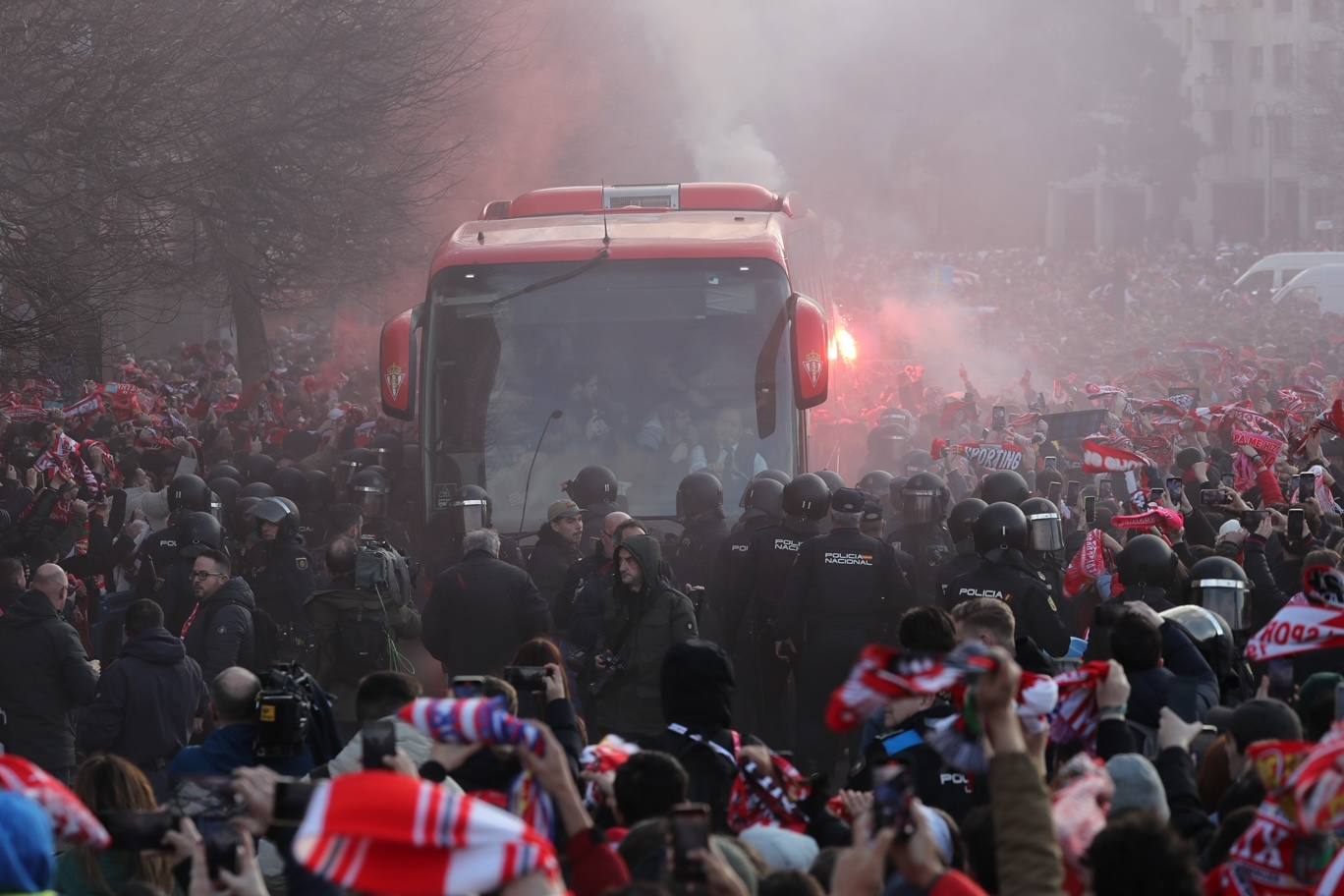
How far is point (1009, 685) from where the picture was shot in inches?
135

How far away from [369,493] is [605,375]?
5.26ft

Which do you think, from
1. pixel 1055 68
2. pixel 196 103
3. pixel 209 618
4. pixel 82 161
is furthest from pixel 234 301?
pixel 1055 68

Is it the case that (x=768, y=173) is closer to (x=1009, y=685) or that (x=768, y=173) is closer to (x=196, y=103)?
(x=196, y=103)

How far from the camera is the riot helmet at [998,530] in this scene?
8.02 meters

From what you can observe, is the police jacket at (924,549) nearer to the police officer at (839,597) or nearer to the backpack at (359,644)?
the police officer at (839,597)

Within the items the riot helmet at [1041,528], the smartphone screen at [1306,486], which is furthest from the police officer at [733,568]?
the smartphone screen at [1306,486]

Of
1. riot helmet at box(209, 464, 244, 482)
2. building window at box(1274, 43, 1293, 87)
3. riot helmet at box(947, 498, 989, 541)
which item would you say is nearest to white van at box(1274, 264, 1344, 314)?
riot helmet at box(209, 464, 244, 482)

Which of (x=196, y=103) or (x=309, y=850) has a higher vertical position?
(x=196, y=103)

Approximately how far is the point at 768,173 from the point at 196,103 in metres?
28.0

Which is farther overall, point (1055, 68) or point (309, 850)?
point (1055, 68)

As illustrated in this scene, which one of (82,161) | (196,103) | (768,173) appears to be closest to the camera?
(82,161)

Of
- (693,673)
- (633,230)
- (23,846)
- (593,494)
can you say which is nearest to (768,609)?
(593,494)

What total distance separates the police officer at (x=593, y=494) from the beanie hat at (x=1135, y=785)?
6.25 metres

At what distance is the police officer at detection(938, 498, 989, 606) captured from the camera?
8.67 meters
